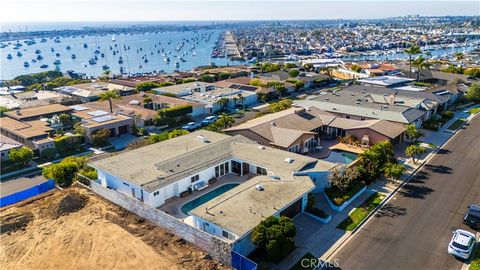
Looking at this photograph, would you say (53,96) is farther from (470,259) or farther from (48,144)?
(470,259)

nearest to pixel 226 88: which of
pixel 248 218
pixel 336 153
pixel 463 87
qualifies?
pixel 336 153

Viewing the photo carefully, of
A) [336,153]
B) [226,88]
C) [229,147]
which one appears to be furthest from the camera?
[226,88]

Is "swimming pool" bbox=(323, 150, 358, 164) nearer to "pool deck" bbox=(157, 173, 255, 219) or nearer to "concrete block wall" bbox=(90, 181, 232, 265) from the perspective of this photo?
"pool deck" bbox=(157, 173, 255, 219)

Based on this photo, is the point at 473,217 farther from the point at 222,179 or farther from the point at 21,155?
the point at 21,155

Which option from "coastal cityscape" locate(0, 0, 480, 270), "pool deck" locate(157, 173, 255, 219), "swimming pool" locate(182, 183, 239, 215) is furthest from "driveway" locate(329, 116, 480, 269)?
"pool deck" locate(157, 173, 255, 219)

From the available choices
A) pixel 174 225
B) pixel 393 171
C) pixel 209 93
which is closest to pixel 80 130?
pixel 209 93

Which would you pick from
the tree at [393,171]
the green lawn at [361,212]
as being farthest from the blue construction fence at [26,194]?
the tree at [393,171]
